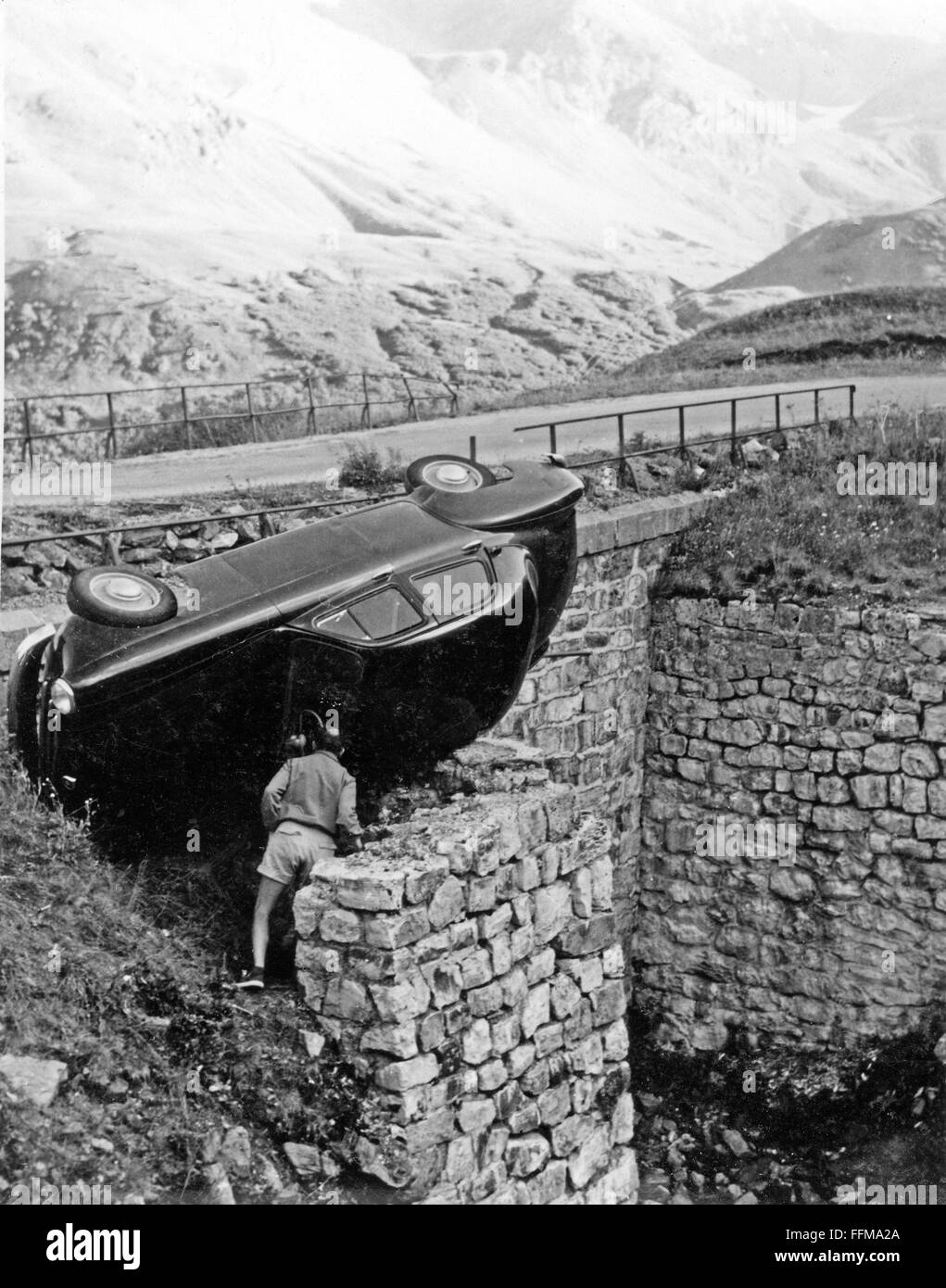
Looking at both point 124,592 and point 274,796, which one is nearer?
point 124,592

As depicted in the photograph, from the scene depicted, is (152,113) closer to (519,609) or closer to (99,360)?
(99,360)

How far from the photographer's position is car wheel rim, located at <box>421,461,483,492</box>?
8.88 m

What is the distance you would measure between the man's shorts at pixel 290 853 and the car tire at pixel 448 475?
2.26 metres

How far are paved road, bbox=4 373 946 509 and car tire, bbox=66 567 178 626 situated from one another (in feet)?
16.7

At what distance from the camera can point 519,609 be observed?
8508 millimetres

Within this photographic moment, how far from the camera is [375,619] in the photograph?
25.9 ft

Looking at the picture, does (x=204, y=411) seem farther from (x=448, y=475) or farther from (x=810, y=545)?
(x=448, y=475)

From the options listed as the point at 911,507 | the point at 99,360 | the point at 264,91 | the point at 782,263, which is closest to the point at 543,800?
the point at 911,507

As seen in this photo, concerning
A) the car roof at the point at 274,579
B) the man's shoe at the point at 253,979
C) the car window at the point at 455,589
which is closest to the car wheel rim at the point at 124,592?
the car roof at the point at 274,579

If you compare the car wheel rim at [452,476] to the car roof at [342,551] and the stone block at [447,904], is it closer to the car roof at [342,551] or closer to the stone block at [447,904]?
the car roof at [342,551]

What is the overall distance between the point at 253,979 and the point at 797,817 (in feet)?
19.6

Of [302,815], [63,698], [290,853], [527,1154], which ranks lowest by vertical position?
[527,1154]

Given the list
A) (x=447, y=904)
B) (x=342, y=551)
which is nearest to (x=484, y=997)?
(x=447, y=904)

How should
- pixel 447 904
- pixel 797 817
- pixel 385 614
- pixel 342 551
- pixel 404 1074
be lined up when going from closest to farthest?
1. pixel 404 1074
2. pixel 447 904
3. pixel 385 614
4. pixel 342 551
5. pixel 797 817
